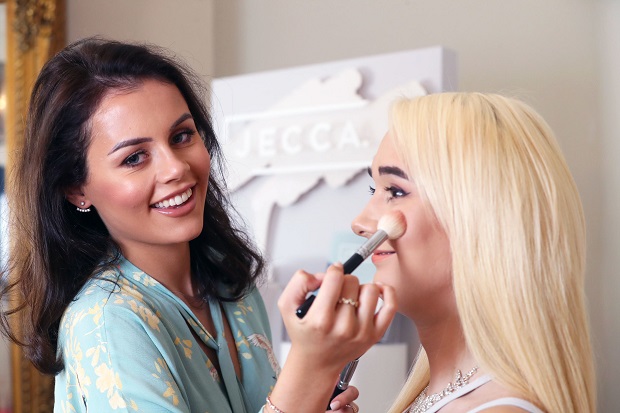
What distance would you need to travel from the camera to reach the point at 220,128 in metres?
2.28

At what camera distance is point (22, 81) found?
2.46 metres

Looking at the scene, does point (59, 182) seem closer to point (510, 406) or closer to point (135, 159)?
point (135, 159)

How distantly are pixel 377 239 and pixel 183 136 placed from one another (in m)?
0.40

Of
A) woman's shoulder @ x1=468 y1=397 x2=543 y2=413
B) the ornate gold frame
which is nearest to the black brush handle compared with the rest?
woman's shoulder @ x1=468 y1=397 x2=543 y2=413

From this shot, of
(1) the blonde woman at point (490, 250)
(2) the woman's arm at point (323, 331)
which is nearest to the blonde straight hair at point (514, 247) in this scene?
(1) the blonde woman at point (490, 250)

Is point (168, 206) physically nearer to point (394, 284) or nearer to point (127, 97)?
point (127, 97)

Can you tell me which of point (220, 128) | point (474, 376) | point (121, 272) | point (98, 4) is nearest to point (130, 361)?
point (121, 272)

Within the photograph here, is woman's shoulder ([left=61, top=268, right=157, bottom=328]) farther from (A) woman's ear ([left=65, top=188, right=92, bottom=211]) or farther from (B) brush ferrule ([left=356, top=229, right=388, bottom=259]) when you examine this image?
(B) brush ferrule ([left=356, top=229, right=388, bottom=259])

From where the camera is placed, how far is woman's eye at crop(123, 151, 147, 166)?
1109 millimetres

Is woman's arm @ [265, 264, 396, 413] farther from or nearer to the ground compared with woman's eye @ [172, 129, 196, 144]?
nearer to the ground

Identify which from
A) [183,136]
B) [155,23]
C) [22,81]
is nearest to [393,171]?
[183,136]

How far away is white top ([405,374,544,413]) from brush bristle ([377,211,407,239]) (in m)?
0.20

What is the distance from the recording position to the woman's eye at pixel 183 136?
1.16 m

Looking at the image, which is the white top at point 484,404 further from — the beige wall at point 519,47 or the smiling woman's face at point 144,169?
the beige wall at point 519,47
